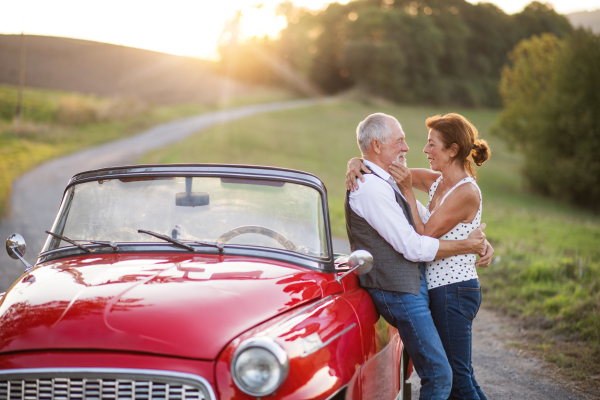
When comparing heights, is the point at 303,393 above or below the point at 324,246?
below

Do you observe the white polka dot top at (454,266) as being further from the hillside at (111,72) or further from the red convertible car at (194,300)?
the hillside at (111,72)

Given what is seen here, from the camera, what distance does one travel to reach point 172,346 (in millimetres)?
2088

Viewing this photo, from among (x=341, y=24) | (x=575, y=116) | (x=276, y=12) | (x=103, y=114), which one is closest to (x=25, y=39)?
(x=103, y=114)

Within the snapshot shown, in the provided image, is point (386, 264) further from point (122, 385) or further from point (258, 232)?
point (122, 385)

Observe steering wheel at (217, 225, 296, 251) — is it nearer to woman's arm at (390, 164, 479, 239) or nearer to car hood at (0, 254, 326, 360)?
car hood at (0, 254, 326, 360)

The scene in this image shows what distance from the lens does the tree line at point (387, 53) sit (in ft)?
202

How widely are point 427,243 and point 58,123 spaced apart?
2759 centimetres

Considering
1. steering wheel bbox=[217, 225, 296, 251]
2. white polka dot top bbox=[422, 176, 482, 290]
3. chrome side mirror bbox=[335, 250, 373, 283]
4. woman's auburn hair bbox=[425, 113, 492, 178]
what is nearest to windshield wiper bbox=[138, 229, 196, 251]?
steering wheel bbox=[217, 225, 296, 251]

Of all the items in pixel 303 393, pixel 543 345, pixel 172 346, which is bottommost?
pixel 543 345

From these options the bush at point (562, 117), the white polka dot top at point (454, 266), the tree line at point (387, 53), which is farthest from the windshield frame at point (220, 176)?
the tree line at point (387, 53)

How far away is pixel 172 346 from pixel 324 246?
121cm

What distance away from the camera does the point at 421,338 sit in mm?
2932

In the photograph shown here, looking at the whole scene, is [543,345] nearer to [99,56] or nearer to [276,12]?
[99,56]

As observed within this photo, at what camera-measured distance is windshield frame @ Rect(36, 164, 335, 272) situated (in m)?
2.99
